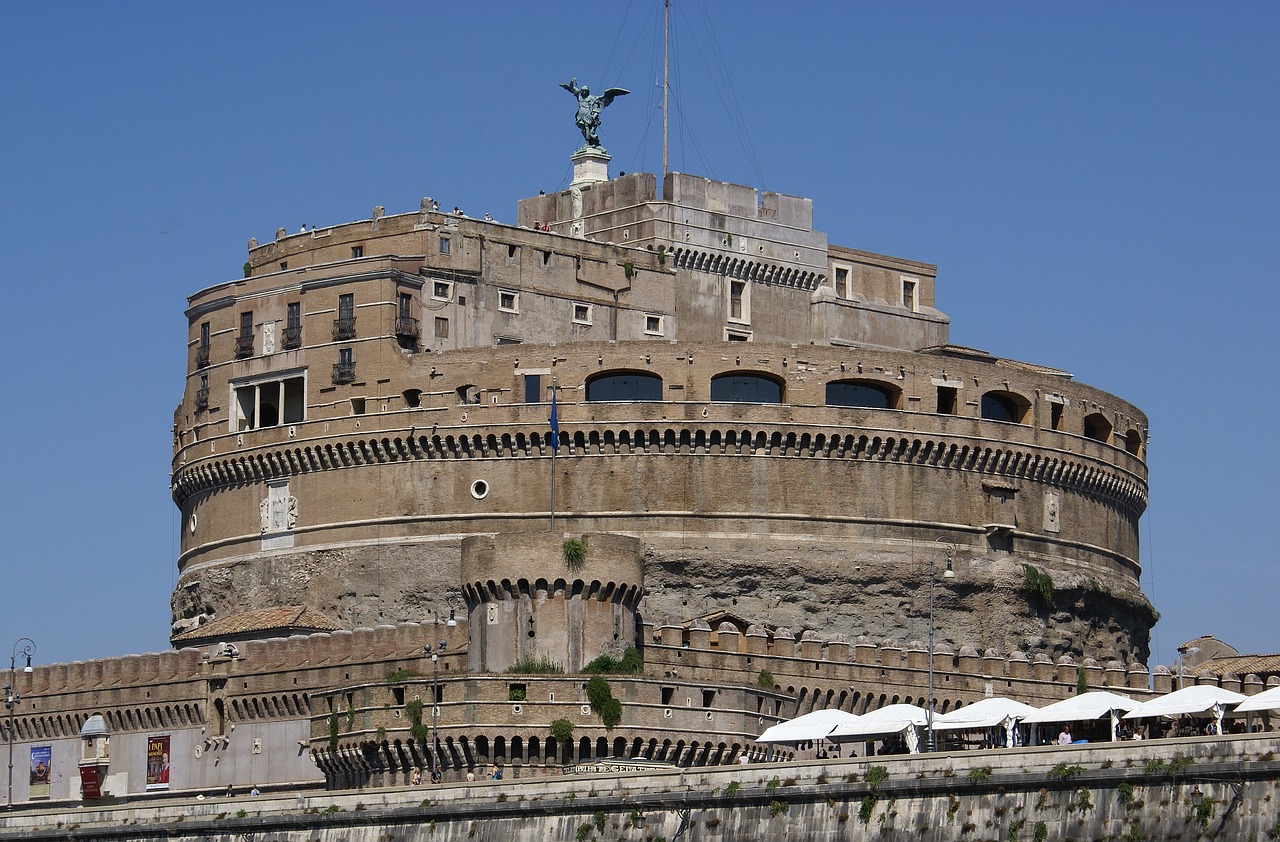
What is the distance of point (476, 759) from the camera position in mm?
69625

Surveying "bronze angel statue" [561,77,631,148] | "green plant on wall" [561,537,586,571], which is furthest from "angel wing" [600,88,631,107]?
"green plant on wall" [561,537,586,571]

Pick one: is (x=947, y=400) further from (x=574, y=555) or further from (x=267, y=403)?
(x=574, y=555)

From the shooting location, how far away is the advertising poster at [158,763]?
3332 inches

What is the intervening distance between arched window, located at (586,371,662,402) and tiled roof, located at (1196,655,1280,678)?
1923 centimetres

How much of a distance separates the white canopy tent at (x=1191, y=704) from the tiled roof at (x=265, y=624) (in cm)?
3445

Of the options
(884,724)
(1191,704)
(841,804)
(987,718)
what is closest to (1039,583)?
(884,724)

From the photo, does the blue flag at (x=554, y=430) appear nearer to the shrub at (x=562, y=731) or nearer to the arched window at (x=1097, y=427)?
the shrub at (x=562, y=731)

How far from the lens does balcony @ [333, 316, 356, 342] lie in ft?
309

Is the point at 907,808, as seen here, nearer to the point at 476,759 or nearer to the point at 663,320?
the point at 476,759

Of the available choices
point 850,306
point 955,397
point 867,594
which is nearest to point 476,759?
point 867,594

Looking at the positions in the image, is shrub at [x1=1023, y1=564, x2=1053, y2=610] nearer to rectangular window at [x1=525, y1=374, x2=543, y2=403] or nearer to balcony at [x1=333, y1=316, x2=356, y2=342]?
rectangular window at [x1=525, y1=374, x2=543, y2=403]

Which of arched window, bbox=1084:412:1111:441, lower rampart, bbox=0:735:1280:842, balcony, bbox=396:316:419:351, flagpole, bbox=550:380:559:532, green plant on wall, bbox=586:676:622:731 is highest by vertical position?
balcony, bbox=396:316:419:351

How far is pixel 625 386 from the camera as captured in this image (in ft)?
302

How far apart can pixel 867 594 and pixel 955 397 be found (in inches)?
310
